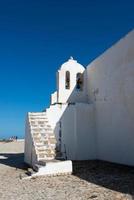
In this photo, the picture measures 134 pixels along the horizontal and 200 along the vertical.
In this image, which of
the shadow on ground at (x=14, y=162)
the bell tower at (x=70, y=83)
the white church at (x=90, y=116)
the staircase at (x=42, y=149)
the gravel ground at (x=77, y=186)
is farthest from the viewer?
the bell tower at (x=70, y=83)

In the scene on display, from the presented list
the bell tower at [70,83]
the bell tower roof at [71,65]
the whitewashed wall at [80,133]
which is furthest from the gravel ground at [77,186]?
the bell tower roof at [71,65]

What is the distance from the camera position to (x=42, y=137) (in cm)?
1377

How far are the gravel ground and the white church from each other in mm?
1013

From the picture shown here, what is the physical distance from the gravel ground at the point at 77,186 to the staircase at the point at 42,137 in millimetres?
1067

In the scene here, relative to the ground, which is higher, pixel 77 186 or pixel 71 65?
pixel 71 65

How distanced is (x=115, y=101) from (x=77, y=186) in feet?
18.6

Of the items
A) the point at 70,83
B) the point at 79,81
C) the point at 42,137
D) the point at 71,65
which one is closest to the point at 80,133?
the point at 42,137

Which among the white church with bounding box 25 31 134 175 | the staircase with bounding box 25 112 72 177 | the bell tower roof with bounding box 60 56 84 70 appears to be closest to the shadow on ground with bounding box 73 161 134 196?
the white church with bounding box 25 31 134 175

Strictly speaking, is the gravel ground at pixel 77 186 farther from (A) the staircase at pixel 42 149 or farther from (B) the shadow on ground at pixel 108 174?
(A) the staircase at pixel 42 149

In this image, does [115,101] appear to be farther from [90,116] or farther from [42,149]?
[42,149]

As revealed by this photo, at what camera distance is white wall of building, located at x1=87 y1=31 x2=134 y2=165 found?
1284 centimetres

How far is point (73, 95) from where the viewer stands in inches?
701

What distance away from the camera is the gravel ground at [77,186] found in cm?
796

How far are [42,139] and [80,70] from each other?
5.88m
